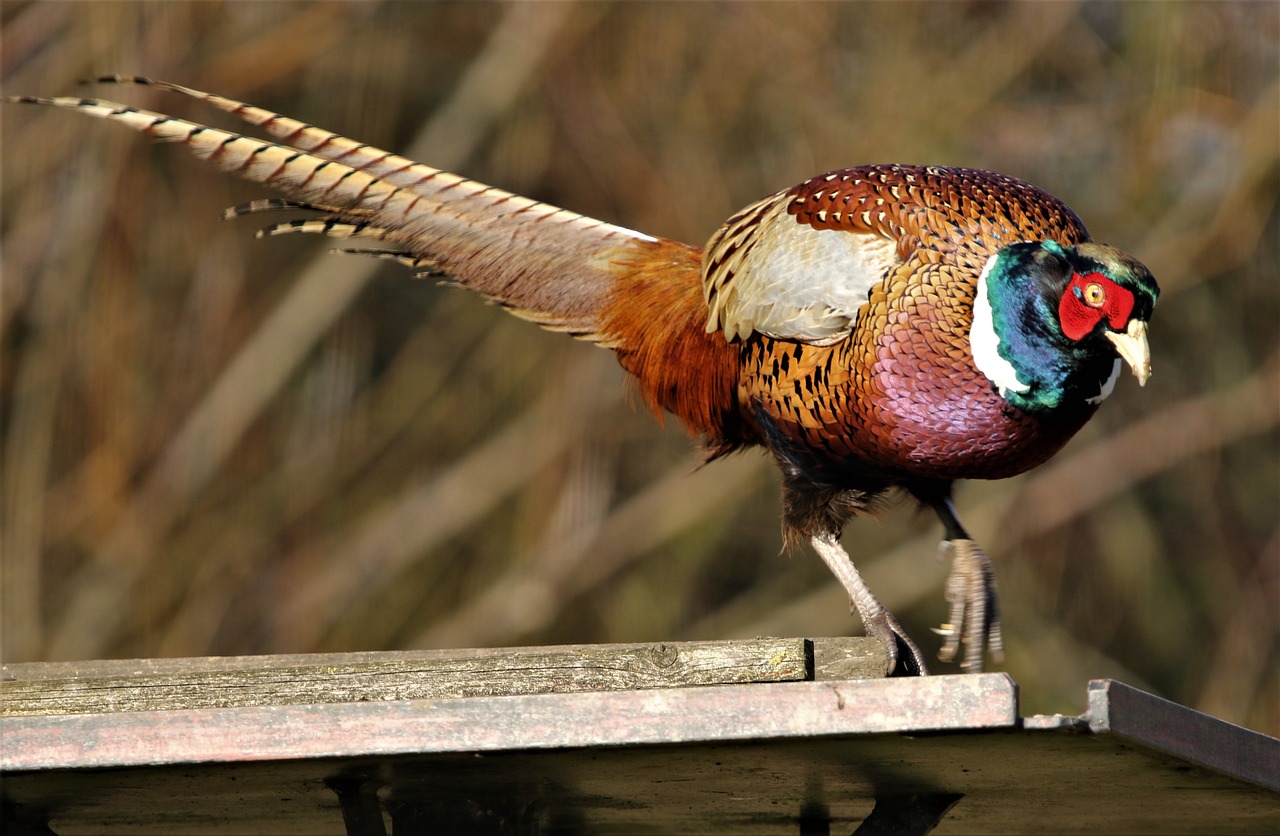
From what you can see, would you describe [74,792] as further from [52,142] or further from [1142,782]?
[52,142]

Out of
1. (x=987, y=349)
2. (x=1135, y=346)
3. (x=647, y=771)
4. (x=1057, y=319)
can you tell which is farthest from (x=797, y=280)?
(x=647, y=771)

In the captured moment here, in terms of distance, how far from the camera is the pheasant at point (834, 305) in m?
3.53

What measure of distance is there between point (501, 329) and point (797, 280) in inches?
219

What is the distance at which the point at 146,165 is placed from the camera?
28.1 feet

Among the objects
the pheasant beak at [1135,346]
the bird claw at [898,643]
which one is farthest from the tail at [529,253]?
the pheasant beak at [1135,346]

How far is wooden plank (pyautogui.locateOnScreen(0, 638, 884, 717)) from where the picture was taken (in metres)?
2.81

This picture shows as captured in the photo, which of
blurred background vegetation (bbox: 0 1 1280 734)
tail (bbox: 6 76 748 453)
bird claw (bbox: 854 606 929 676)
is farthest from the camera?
blurred background vegetation (bbox: 0 1 1280 734)

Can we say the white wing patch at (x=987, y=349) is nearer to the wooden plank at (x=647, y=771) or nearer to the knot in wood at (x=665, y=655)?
the wooden plank at (x=647, y=771)

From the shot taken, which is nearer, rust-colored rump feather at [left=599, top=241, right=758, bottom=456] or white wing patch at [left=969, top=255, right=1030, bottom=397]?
white wing patch at [left=969, top=255, right=1030, bottom=397]

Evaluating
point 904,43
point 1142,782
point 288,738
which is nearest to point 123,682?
point 288,738

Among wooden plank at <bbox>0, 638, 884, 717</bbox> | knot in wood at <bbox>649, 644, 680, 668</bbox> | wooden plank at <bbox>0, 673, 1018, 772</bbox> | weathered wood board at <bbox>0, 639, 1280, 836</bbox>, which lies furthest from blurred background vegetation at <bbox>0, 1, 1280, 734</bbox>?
wooden plank at <bbox>0, 673, 1018, 772</bbox>

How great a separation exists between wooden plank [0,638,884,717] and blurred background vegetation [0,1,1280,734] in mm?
5613

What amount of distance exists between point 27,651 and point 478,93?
3499 mm

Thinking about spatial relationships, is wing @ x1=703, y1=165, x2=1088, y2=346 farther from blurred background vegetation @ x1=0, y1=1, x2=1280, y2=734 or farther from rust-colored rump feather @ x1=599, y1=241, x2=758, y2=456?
blurred background vegetation @ x1=0, y1=1, x2=1280, y2=734
